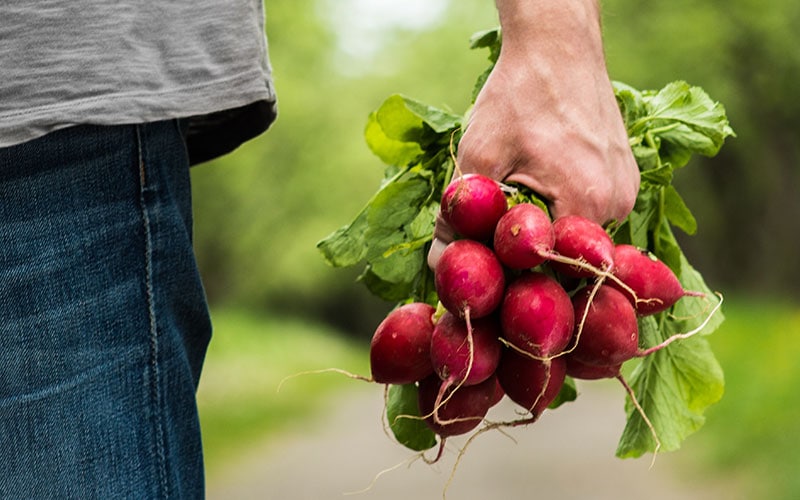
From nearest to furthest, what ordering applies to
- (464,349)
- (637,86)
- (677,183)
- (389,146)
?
(464,349)
(389,146)
(637,86)
(677,183)

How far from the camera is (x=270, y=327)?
1892 cm

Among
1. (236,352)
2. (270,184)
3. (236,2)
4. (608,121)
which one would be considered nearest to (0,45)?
(236,2)

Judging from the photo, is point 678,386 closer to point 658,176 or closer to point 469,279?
point 658,176

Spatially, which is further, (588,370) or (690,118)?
(690,118)

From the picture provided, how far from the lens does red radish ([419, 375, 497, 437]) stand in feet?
4.93

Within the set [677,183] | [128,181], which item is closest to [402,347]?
[128,181]

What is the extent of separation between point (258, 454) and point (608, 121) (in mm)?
7140

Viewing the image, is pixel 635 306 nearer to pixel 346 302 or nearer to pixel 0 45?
pixel 0 45

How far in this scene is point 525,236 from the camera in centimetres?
136

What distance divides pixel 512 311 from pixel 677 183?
17520 millimetres

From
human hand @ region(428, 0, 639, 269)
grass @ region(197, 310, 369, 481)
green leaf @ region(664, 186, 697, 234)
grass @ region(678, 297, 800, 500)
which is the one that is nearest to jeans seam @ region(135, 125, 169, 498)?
human hand @ region(428, 0, 639, 269)

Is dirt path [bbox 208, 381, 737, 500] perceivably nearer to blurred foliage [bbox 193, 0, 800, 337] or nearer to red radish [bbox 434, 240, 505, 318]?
red radish [bbox 434, 240, 505, 318]

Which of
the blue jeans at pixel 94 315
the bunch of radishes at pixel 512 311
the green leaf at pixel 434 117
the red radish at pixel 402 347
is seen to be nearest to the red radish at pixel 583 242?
the bunch of radishes at pixel 512 311

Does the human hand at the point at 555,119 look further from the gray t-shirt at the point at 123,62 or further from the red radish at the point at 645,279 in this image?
the gray t-shirt at the point at 123,62
